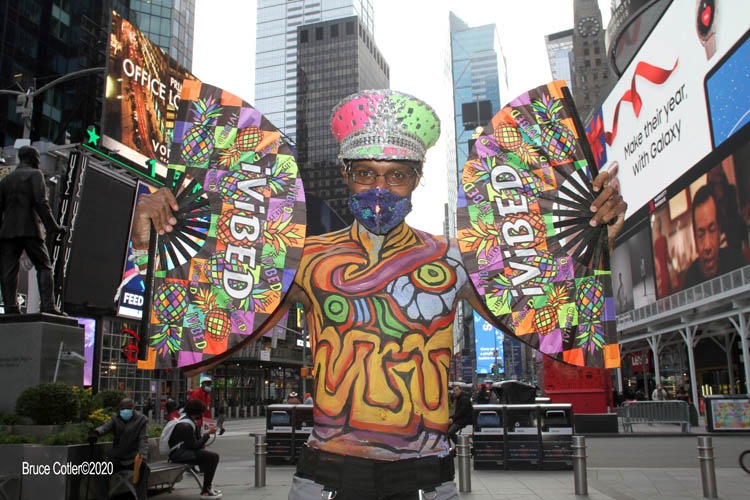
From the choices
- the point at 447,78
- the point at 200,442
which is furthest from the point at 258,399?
the point at 447,78

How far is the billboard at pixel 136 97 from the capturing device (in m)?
26.0

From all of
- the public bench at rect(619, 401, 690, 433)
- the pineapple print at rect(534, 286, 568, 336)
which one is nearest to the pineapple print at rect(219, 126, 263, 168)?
the pineapple print at rect(534, 286, 568, 336)

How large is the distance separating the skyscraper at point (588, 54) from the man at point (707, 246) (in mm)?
75493

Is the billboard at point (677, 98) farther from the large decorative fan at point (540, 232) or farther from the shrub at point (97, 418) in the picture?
the shrub at point (97, 418)

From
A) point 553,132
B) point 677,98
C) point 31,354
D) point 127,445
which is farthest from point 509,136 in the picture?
point 677,98

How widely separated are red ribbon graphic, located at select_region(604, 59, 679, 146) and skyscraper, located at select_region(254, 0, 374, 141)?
10420 centimetres

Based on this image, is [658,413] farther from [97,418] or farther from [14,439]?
[14,439]

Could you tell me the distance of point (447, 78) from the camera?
163 m

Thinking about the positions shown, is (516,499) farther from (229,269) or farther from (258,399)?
(258,399)

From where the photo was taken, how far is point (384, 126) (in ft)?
11.2

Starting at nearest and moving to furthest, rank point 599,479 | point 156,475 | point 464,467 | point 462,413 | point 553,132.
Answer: point 553,132
point 156,475
point 464,467
point 599,479
point 462,413

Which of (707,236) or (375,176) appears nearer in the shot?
(375,176)

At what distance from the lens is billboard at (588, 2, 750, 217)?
2664cm

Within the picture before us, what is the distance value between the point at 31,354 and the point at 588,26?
384 feet
